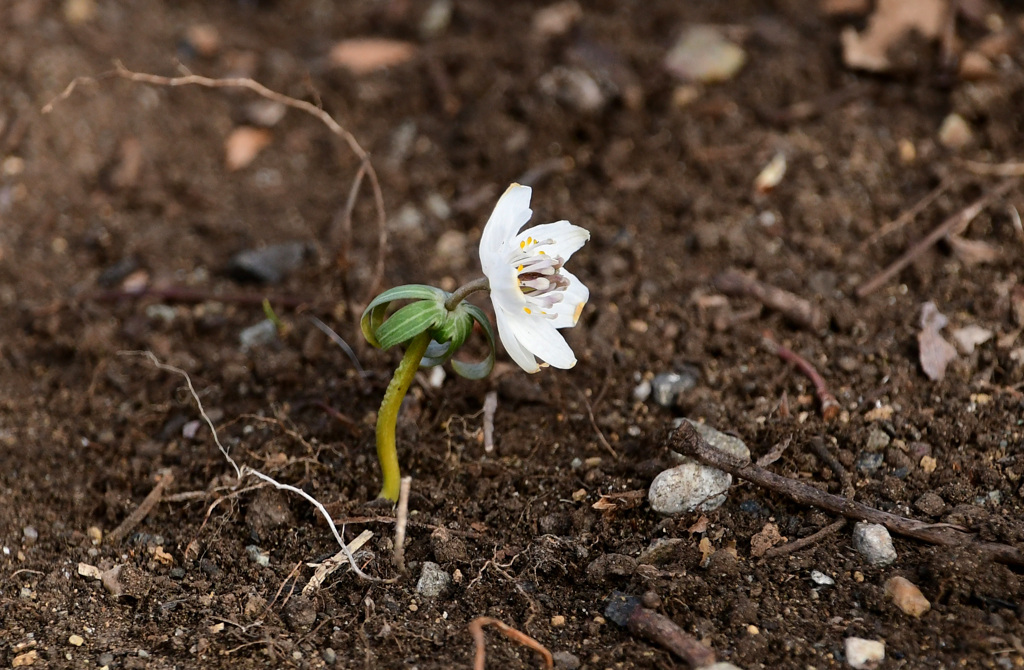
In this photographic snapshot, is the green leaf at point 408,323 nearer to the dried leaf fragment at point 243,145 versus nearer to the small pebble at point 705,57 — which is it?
the dried leaf fragment at point 243,145

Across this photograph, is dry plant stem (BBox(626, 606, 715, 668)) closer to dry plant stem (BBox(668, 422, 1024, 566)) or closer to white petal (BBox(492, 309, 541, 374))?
dry plant stem (BBox(668, 422, 1024, 566))

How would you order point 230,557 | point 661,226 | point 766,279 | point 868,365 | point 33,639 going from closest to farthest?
1. point 33,639
2. point 230,557
3. point 868,365
4. point 766,279
5. point 661,226

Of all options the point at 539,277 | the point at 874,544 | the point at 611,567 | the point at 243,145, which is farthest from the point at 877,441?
the point at 243,145

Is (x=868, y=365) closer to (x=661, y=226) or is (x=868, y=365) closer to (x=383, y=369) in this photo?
(x=661, y=226)

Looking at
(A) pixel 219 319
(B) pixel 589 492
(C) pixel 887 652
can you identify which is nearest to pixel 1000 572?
(C) pixel 887 652

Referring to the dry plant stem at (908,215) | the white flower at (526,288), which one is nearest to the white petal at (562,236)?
the white flower at (526,288)

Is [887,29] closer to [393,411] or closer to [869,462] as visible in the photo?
[869,462]

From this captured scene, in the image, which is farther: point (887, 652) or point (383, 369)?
point (383, 369)

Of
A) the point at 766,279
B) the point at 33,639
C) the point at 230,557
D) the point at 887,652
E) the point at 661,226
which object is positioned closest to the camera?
the point at 887,652
